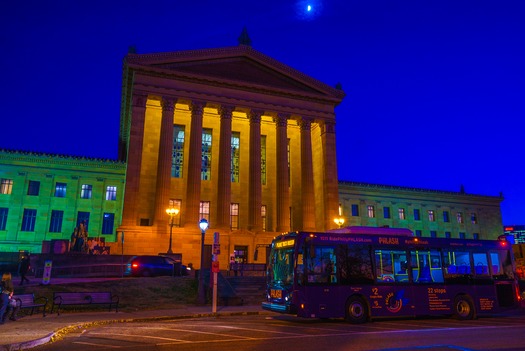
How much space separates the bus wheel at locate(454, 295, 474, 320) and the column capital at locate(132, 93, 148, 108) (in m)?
31.8

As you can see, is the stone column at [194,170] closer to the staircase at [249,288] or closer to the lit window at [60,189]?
the staircase at [249,288]

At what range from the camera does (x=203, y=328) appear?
13.5 metres

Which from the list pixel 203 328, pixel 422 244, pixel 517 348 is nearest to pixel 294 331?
pixel 203 328

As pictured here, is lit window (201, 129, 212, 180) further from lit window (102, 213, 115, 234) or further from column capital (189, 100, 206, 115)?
lit window (102, 213, 115, 234)

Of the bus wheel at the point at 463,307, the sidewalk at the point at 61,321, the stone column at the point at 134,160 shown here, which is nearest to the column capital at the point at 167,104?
the stone column at the point at 134,160

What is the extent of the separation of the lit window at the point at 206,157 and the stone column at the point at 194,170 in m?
4.20

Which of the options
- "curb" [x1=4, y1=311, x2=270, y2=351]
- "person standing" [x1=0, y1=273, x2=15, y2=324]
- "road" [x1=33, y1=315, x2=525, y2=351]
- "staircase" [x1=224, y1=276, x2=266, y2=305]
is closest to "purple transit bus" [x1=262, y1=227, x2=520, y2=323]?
"road" [x1=33, y1=315, x2=525, y2=351]

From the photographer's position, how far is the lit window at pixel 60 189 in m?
45.3

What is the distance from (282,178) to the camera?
42.4 m

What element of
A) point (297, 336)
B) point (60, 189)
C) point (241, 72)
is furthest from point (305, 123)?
point (297, 336)

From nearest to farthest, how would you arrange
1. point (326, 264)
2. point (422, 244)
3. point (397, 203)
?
point (326, 264), point (422, 244), point (397, 203)

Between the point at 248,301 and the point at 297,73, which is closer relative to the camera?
the point at 248,301

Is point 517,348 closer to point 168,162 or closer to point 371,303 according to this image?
point 371,303

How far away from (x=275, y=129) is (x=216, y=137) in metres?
7.08
